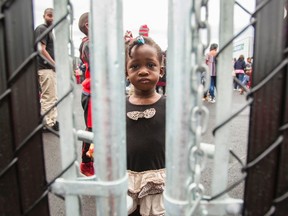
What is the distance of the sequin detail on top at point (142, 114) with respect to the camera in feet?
4.72

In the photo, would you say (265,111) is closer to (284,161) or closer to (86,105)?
(284,161)

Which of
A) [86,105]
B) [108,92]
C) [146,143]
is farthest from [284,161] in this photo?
[86,105]

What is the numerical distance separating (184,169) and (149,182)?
0.83m

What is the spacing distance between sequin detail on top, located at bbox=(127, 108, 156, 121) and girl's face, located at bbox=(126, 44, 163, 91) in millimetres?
117

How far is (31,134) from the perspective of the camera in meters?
0.66

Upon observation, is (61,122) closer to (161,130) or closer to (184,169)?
(184,169)

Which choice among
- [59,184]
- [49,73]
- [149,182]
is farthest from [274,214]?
[49,73]

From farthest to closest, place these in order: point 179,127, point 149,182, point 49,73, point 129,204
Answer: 1. point 49,73
2. point 149,182
3. point 129,204
4. point 179,127

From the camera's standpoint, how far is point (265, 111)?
0.61 meters

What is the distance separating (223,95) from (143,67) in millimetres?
886

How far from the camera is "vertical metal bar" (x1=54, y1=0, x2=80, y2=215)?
623mm

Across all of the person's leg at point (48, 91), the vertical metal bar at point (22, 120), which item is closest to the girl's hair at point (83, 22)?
the person's leg at point (48, 91)

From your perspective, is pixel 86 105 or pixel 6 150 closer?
pixel 6 150

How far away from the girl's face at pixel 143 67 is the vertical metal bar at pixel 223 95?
2.78 feet
